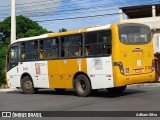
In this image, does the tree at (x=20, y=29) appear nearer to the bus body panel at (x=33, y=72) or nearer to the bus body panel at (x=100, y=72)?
the bus body panel at (x=33, y=72)

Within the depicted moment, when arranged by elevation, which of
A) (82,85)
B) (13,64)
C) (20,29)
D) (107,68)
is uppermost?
(20,29)

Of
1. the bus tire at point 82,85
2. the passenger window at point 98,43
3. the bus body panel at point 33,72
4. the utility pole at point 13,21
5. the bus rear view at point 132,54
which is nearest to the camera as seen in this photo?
the bus rear view at point 132,54

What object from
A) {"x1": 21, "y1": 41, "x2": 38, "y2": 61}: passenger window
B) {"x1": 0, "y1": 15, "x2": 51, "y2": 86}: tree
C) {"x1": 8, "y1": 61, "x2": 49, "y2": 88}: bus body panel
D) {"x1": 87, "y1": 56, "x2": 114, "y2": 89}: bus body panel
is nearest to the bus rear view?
{"x1": 87, "y1": 56, "x2": 114, "y2": 89}: bus body panel

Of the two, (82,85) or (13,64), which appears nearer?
(82,85)

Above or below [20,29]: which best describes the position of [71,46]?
below

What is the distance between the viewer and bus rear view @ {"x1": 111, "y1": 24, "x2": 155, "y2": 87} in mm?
14969

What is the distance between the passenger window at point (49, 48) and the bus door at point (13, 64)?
2229 mm

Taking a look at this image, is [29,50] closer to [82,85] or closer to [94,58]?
[82,85]

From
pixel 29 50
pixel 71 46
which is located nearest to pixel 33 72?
pixel 29 50

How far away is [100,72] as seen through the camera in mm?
15617

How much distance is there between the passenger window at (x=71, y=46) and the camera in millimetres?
16531

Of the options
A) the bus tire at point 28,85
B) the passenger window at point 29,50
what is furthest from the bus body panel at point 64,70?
the bus tire at point 28,85

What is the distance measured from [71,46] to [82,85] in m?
1.76

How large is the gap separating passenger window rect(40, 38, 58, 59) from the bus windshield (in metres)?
3.60
